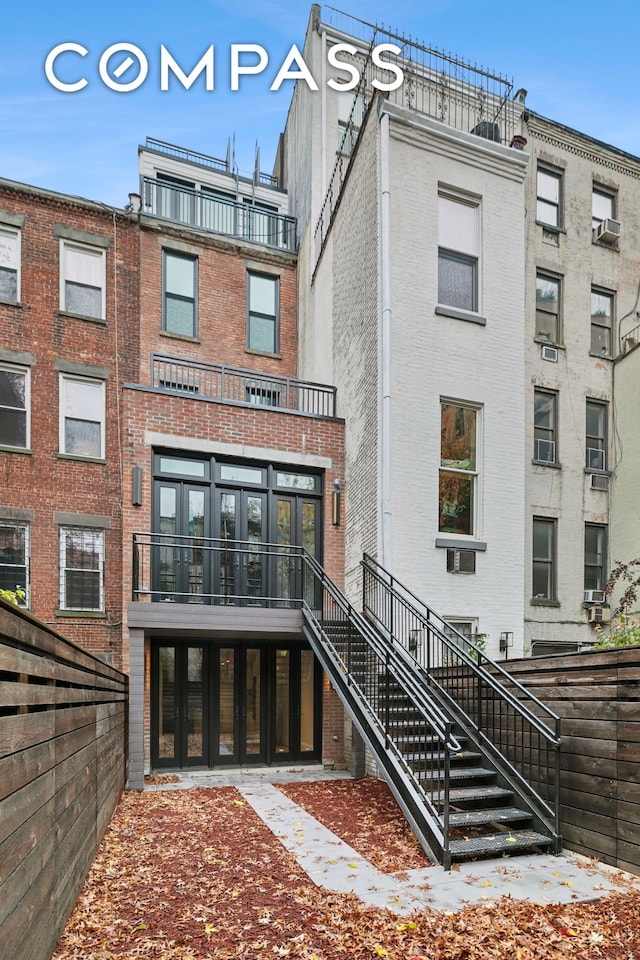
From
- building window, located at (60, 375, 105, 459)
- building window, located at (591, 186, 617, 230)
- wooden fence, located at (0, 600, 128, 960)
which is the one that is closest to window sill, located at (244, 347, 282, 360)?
building window, located at (60, 375, 105, 459)

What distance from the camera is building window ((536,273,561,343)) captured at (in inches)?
571

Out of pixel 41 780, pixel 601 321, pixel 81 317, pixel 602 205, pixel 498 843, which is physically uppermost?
pixel 602 205

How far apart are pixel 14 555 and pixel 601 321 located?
13574 mm

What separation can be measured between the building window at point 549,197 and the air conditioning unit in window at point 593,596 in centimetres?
809

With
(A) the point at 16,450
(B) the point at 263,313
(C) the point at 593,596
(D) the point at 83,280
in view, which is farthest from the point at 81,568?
(C) the point at 593,596

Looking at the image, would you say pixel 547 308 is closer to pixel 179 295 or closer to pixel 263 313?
pixel 263 313

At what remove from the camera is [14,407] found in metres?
13.5

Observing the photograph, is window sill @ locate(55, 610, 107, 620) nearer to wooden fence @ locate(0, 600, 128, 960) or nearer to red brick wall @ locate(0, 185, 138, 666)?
red brick wall @ locate(0, 185, 138, 666)

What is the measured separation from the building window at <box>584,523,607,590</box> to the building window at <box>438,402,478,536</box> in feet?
14.0

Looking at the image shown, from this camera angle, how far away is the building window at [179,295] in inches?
593

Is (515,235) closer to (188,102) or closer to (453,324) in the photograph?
(453,324)

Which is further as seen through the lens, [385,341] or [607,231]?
[607,231]

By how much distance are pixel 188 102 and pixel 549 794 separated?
34.5ft

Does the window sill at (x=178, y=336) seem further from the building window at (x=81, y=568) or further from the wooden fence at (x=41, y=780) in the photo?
the wooden fence at (x=41, y=780)
